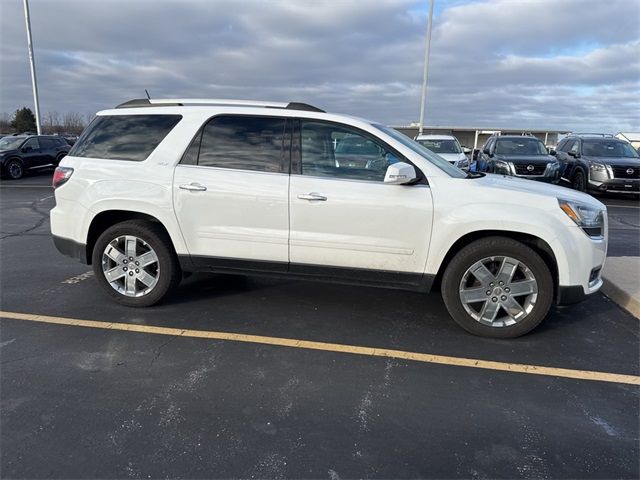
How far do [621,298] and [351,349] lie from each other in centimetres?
318

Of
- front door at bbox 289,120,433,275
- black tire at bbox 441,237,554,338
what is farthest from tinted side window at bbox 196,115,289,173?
black tire at bbox 441,237,554,338

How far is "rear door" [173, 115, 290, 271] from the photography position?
13.5 feet

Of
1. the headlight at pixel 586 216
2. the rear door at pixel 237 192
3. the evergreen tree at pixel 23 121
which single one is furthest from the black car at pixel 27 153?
the evergreen tree at pixel 23 121

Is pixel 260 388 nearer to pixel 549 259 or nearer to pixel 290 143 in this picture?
pixel 290 143

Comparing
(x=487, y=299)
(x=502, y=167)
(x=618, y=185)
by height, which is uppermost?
(x=502, y=167)

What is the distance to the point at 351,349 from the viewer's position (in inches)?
150

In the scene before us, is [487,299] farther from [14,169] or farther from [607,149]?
[14,169]

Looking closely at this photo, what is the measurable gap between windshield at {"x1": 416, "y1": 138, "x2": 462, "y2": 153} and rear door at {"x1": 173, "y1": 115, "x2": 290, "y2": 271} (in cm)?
1082

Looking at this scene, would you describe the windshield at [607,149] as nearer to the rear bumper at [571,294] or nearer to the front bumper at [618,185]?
the front bumper at [618,185]

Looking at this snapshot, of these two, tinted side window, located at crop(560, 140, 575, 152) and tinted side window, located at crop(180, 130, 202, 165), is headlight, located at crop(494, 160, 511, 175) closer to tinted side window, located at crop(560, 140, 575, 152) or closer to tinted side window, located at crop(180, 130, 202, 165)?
tinted side window, located at crop(560, 140, 575, 152)

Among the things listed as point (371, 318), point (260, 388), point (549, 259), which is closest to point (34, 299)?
point (260, 388)

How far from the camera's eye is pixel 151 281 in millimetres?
4527

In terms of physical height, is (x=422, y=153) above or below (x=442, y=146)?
above

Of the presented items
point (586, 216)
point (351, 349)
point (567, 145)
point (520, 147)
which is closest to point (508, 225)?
point (586, 216)
